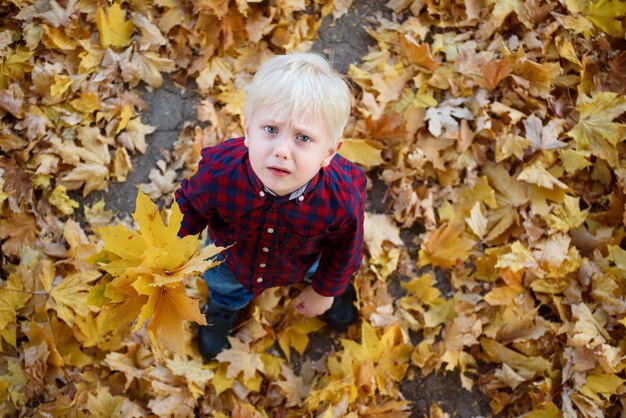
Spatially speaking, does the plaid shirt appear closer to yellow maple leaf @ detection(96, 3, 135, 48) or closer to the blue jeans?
the blue jeans

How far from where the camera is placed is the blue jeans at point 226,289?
2.21m

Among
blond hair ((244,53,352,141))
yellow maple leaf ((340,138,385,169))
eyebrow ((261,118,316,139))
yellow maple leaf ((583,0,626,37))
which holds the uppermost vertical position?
blond hair ((244,53,352,141))

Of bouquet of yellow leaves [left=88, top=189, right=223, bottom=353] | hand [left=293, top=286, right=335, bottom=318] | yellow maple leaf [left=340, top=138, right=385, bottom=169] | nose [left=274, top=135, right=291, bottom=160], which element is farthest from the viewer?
yellow maple leaf [left=340, top=138, right=385, bottom=169]

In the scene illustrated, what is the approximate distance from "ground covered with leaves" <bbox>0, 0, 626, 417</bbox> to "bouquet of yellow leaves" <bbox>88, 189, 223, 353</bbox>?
2.41 feet

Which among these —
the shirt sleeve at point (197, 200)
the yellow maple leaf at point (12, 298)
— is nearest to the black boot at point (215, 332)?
the shirt sleeve at point (197, 200)

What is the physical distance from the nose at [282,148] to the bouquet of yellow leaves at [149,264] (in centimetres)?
32

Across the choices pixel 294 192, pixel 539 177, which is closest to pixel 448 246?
pixel 539 177

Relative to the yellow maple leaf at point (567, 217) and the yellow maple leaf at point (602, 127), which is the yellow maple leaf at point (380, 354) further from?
the yellow maple leaf at point (602, 127)

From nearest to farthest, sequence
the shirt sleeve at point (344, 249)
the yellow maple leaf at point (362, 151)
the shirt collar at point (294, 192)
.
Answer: the shirt collar at point (294, 192)
the shirt sleeve at point (344, 249)
the yellow maple leaf at point (362, 151)

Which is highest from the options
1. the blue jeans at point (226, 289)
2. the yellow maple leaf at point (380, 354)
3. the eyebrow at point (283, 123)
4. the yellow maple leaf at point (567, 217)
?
the eyebrow at point (283, 123)

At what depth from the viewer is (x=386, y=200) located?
272 cm

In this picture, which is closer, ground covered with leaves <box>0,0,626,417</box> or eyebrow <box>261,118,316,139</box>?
eyebrow <box>261,118,316,139</box>

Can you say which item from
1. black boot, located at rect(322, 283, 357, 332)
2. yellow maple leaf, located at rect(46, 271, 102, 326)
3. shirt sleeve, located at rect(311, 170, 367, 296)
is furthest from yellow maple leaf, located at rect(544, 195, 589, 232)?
yellow maple leaf, located at rect(46, 271, 102, 326)

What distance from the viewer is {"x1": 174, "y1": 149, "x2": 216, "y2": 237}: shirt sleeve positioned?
5.62 ft
